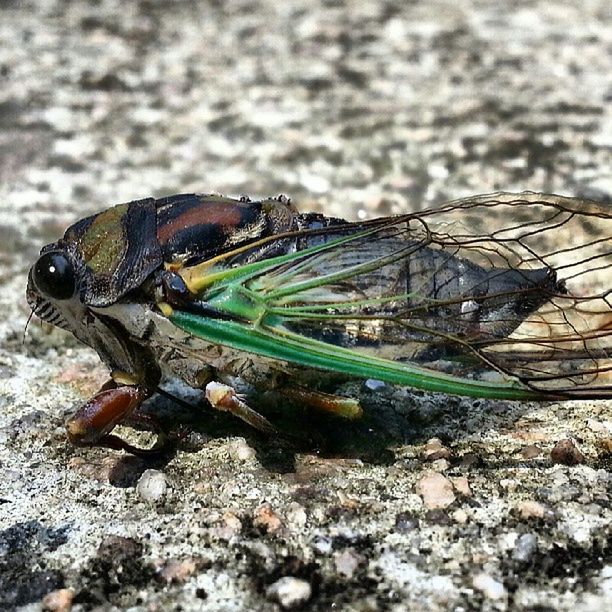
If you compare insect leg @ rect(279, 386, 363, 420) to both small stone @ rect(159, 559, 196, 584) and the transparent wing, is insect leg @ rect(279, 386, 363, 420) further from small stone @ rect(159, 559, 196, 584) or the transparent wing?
small stone @ rect(159, 559, 196, 584)

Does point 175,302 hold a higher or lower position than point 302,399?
higher

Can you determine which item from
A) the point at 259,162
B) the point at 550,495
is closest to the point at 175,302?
the point at 550,495

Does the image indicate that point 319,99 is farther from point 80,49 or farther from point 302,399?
point 302,399

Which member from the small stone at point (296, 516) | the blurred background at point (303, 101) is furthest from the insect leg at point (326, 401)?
the blurred background at point (303, 101)

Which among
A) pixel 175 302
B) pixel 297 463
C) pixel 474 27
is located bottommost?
pixel 474 27

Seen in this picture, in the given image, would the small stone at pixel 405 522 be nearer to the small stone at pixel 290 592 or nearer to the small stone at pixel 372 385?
the small stone at pixel 290 592

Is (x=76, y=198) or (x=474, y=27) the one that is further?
(x=474, y=27)

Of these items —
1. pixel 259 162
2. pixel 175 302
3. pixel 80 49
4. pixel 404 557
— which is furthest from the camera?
pixel 80 49
